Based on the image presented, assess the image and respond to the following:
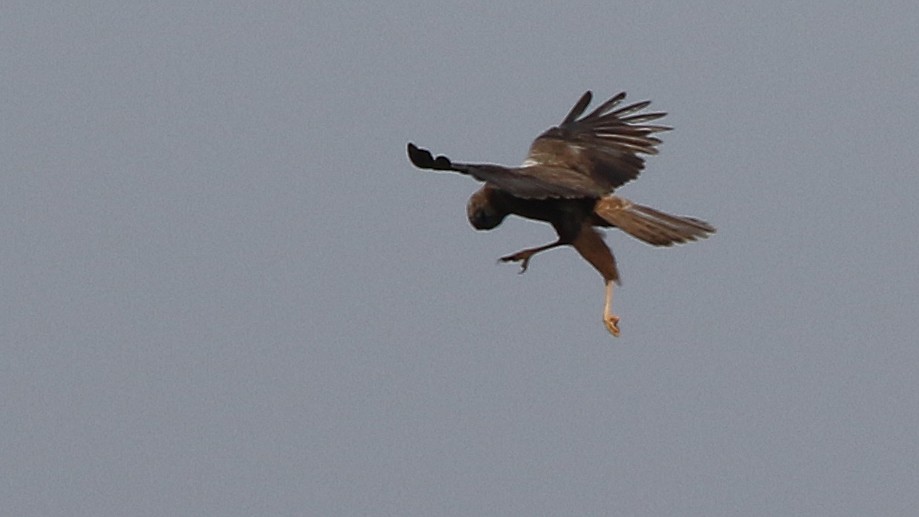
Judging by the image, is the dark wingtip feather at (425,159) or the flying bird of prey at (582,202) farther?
the flying bird of prey at (582,202)

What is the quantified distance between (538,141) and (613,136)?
21.4 inches

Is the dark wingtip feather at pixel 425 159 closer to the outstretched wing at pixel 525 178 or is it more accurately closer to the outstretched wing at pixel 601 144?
the outstretched wing at pixel 525 178

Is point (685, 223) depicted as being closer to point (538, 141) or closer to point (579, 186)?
point (579, 186)

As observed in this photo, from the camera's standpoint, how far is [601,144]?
15688 mm

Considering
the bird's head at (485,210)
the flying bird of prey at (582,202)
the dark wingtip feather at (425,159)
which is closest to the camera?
the dark wingtip feather at (425,159)

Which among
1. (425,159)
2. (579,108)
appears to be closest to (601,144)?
(579,108)

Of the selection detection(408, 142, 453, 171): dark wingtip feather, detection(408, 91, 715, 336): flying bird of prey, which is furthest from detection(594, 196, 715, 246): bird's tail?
detection(408, 142, 453, 171): dark wingtip feather

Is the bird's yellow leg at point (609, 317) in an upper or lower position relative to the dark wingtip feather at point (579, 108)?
lower

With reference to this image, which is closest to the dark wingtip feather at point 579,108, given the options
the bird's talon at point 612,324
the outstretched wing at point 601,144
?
the outstretched wing at point 601,144

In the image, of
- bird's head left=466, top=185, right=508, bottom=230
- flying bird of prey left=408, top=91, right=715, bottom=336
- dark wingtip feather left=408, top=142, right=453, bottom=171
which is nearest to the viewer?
dark wingtip feather left=408, top=142, right=453, bottom=171

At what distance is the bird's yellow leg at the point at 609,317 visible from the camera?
13.9 meters

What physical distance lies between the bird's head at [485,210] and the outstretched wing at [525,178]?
32cm

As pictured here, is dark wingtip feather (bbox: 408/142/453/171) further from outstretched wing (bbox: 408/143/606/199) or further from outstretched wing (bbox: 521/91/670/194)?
outstretched wing (bbox: 521/91/670/194)

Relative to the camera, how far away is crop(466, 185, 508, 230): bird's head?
568 inches
